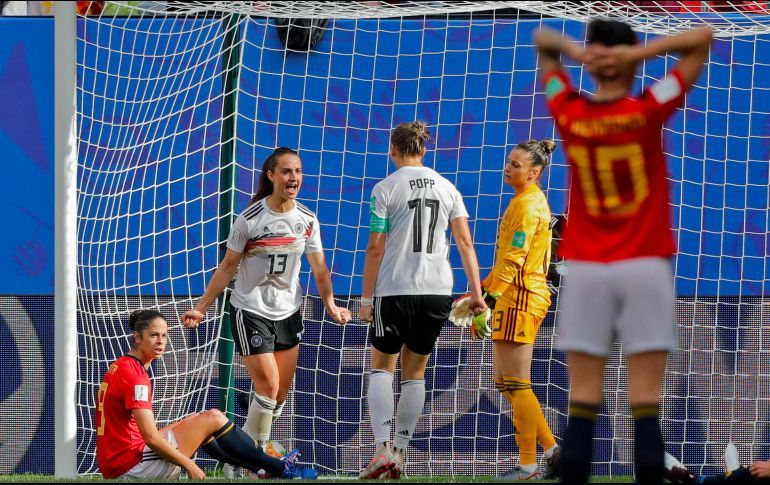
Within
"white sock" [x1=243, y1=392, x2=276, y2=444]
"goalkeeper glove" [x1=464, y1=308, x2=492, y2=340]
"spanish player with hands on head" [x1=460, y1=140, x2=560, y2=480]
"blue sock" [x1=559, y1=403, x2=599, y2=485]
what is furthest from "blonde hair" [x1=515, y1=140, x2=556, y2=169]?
"blue sock" [x1=559, y1=403, x2=599, y2=485]

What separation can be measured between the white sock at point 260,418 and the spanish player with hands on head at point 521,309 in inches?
48.1

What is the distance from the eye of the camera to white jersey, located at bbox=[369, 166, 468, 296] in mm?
5910

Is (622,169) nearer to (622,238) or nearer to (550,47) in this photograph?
(622,238)

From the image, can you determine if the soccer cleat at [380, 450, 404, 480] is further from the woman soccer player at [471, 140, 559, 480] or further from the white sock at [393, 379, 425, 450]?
the woman soccer player at [471, 140, 559, 480]

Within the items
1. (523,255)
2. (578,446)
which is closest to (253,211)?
(523,255)

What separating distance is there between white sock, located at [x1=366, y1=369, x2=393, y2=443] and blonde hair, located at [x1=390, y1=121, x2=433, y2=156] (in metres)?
1.19

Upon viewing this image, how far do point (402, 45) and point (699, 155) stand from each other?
6.88 feet

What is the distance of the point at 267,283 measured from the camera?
20.6 ft

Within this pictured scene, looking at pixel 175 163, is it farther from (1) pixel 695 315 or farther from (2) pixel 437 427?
(1) pixel 695 315

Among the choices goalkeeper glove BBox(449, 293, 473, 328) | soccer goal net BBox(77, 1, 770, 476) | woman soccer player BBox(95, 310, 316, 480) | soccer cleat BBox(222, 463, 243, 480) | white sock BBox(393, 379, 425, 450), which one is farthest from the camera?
soccer goal net BBox(77, 1, 770, 476)

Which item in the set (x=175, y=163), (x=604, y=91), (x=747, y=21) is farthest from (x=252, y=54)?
(x=604, y=91)

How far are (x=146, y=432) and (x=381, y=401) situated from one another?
1.23 meters

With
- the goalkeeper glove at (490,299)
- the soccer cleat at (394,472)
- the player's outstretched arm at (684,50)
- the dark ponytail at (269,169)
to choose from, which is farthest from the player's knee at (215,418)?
the player's outstretched arm at (684,50)

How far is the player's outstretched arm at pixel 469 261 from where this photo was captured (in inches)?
232
